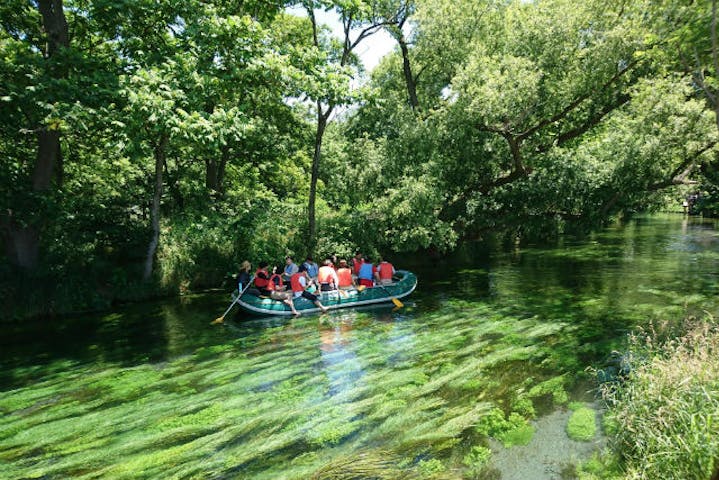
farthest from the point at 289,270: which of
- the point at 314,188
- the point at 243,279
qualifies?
the point at 314,188

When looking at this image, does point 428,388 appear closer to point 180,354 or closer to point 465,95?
point 180,354

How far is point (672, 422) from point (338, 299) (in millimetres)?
9598

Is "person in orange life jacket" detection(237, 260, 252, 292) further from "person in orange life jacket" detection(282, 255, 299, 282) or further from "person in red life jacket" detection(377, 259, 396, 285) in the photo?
"person in red life jacket" detection(377, 259, 396, 285)

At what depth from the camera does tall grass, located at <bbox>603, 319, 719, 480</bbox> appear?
13.0 ft

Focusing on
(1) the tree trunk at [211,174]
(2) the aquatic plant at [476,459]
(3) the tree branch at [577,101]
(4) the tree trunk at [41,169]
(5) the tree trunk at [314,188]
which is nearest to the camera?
(2) the aquatic plant at [476,459]

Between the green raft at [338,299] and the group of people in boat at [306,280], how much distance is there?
166 millimetres

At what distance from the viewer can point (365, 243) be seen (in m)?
18.5

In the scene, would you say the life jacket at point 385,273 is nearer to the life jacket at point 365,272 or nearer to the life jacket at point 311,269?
the life jacket at point 365,272

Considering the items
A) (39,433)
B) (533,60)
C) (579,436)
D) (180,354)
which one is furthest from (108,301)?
(533,60)

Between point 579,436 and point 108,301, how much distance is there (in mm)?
13360

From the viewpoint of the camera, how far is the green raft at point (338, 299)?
1242 centimetres

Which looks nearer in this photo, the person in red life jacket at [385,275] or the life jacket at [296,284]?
the life jacket at [296,284]

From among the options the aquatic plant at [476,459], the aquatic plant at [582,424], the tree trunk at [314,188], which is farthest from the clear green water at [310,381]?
the tree trunk at [314,188]

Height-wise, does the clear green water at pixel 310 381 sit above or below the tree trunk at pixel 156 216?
below
